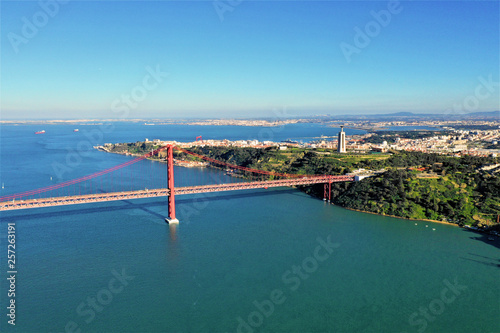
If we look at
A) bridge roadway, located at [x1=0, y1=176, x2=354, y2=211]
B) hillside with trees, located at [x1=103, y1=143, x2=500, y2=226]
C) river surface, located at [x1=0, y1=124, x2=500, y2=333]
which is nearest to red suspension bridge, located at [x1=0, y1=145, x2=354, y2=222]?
bridge roadway, located at [x1=0, y1=176, x2=354, y2=211]

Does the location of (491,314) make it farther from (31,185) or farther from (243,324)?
(31,185)

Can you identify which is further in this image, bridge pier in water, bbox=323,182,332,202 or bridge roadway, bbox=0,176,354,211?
bridge pier in water, bbox=323,182,332,202

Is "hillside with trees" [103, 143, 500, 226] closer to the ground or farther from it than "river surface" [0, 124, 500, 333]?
farther from it

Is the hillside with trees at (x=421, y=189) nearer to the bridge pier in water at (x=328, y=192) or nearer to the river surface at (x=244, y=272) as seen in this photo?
the bridge pier in water at (x=328, y=192)

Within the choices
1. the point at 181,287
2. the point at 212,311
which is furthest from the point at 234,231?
the point at 212,311

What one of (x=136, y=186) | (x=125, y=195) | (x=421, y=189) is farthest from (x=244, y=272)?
(x=136, y=186)

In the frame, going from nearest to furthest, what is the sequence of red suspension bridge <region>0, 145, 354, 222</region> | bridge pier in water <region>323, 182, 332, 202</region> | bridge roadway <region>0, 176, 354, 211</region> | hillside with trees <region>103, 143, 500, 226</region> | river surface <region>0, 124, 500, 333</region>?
river surface <region>0, 124, 500, 333</region>, bridge roadway <region>0, 176, 354, 211</region>, red suspension bridge <region>0, 145, 354, 222</region>, hillside with trees <region>103, 143, 500, 226</region>, bridge pier in water <region>323, 182, 332, 202</region>

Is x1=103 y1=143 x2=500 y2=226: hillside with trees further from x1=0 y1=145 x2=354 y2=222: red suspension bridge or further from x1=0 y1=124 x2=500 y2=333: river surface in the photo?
x1=0 y1=145 x2=354 y2=222: red suspension bridge
